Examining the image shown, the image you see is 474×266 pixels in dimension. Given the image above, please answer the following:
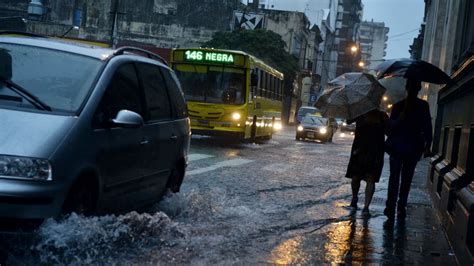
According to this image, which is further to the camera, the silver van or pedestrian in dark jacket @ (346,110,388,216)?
pedestrian in dark jacket @ (346,110,388,216)

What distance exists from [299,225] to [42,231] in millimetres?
3874

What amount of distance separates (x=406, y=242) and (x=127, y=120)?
11.5 ft

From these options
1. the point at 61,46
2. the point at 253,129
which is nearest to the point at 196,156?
the point at 253,129

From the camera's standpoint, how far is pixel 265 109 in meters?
27.5

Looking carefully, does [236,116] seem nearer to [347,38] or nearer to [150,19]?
[150,19]

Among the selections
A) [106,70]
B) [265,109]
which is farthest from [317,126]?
[106,70]

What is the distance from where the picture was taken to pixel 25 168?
4.81 meters

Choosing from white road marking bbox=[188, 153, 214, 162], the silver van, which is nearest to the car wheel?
the silver van

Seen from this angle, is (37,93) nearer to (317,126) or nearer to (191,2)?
(317,126)

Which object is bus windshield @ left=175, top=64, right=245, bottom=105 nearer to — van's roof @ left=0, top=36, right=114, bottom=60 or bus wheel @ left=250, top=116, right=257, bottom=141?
bus wheel @ left=250, top=116, right=257, bottom=141

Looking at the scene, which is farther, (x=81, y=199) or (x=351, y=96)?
(x=351, y=96)

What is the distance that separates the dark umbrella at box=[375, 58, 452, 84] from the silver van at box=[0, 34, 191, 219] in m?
3.00

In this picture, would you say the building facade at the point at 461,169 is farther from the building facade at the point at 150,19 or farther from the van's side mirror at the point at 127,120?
the building facade at the point at 150,19

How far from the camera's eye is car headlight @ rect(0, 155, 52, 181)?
4.75 m
